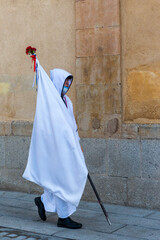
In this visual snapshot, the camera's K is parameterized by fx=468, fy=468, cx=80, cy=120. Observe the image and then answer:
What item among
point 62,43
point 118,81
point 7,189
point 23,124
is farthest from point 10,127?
point 118,81

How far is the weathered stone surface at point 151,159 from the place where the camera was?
6004 mm

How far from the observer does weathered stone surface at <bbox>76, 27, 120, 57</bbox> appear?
6.36 metres

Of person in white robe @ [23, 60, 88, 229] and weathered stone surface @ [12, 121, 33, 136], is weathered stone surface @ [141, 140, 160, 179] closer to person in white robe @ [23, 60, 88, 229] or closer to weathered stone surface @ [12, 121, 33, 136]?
person in white robe @ [23, 60, 88, 229]

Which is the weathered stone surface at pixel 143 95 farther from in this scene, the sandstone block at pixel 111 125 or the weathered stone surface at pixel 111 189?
the weathered stone surface at pixel 111 189

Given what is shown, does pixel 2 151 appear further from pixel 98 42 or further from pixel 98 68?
pixel 98 42

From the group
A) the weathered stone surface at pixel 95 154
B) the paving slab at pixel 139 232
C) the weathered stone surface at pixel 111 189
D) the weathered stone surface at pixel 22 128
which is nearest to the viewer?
the paving slab at pixel 139 232

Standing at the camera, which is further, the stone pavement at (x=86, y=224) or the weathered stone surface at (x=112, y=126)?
the weathered stone surface at (x=112, y=126)

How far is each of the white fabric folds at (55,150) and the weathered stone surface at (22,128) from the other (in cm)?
179

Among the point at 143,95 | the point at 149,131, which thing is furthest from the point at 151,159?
the point at 143,95

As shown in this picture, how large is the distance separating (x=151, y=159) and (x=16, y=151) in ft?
7.39

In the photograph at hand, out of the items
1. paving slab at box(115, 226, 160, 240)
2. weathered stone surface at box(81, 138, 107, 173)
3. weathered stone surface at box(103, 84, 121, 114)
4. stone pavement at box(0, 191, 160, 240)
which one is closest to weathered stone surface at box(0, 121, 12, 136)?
stone pavement at box(0, 191, 160, 240)

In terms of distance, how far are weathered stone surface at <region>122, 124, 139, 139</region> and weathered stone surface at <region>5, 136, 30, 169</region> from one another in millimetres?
1619

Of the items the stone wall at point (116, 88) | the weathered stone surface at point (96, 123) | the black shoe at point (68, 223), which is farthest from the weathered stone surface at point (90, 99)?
the black shoe at point (68, 223)

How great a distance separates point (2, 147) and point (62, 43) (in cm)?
190
